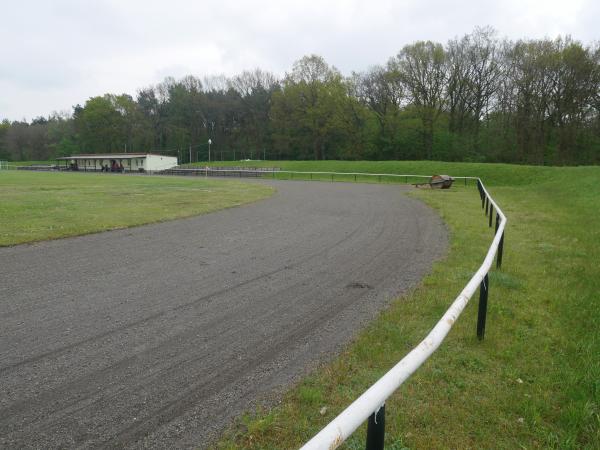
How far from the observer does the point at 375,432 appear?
73.8 inches

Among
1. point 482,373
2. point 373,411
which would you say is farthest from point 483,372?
point 373,411

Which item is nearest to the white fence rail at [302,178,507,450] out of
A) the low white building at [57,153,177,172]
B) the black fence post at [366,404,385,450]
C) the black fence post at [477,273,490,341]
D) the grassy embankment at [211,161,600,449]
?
the black fence post at [366,404,385,450]

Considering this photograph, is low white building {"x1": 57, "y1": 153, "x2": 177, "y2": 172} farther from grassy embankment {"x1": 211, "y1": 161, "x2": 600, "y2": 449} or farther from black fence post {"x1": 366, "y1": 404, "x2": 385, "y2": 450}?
black fence post {"x1": 366, "y1": 404, "x2": 385, "y2": 450}

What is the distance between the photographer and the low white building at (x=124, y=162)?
6378 cm

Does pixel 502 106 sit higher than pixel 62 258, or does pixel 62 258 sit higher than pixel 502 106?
pixel 502 106

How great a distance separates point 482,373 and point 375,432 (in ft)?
7.92

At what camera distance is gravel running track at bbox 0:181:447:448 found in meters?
3.13

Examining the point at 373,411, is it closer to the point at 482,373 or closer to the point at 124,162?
the point at 482,373

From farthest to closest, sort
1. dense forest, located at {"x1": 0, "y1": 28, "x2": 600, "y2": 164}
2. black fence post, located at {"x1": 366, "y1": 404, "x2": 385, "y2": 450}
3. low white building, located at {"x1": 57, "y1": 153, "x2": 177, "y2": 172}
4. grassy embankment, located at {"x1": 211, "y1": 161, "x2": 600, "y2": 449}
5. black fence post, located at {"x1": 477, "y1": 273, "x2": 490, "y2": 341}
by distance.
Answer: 1. low white building, located at {"x1": 57, "y1": 153, "x2": 177, "y2": 172}
2. dense forest, located at {"x1": 0, "y1": 28, "x2": 600, "y2": 164}
3. black fence post, located at {"x1": 477, "y1": 273, "x2": 490, "y2": 341}
4. grassy embankment, located at {"x1": 211, "y1": 161, "x2": 600, "y2": 449}
5. black fence post, located at {"x1": 366, "y1": 404, "x2": 385, "y2": 450}

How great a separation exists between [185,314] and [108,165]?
2871 inches

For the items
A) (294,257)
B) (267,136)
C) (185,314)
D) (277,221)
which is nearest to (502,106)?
(267,136)

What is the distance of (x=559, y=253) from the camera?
27.8 feet

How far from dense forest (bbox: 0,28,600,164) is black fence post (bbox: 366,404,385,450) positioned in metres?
52.5

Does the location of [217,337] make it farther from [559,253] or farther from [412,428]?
[559,253]
